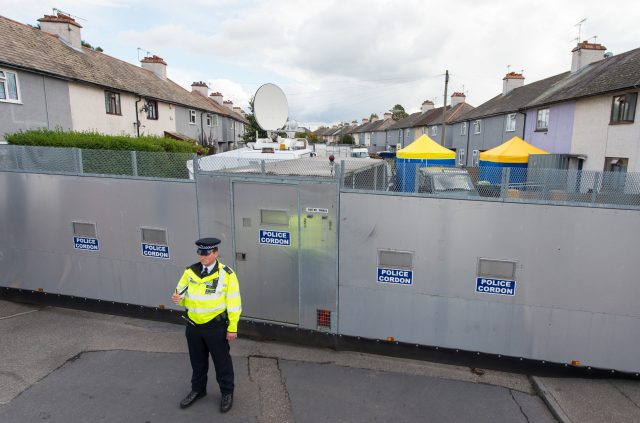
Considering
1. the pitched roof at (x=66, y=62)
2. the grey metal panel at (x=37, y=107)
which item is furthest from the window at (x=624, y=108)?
the grey metal panel at (x=37, y=107)

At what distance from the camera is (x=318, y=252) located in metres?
5.36

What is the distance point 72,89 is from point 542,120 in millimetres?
23224

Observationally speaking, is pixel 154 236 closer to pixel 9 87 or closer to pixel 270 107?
pixel 270 107

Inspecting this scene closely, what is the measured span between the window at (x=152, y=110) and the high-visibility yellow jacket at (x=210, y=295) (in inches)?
811

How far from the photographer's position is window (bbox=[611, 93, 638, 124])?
45.2ft

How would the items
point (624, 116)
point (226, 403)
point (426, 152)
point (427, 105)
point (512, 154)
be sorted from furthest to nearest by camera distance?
point (427, 105), point (426, 152), point (624, 116), point (512, 154), point (226, 403)

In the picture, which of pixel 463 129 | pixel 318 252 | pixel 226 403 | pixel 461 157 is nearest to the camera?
pixel 226 403

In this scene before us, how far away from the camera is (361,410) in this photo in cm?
421

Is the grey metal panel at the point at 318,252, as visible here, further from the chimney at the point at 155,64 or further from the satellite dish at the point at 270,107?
the chimney at the point at 155,64

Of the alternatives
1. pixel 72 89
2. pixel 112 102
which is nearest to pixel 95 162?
pixel 72 89

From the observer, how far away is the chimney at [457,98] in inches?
1550

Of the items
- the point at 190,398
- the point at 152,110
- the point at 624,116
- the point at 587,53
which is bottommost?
the point at 190,398

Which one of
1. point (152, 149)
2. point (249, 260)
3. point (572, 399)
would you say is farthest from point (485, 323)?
point (152, 149)

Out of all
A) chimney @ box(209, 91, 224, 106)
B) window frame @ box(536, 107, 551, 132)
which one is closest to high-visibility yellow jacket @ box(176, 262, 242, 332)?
window frame @ box(536, 107, 551, 132)
